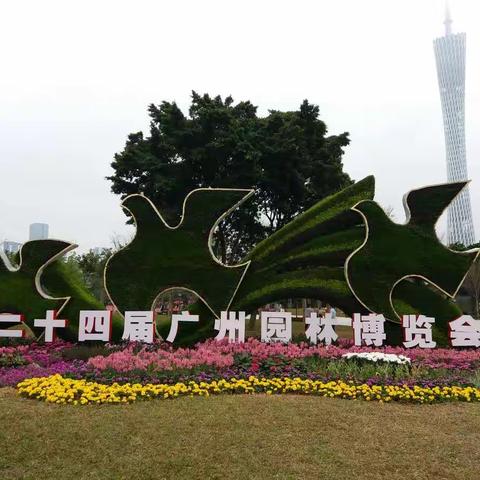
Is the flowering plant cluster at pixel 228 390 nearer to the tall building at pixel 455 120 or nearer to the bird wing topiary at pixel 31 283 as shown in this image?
the bird wing topiary at pixel 31 283

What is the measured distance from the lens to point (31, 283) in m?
11.2

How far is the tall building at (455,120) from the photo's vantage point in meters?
73.6

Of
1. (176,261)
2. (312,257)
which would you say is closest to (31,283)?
(176,261)

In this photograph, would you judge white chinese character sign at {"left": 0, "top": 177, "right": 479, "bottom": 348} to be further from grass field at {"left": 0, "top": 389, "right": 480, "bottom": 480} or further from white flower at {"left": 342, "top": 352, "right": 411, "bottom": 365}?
grass field at {"left": 0, "top": 389, "right": 480, "bottom": 480}

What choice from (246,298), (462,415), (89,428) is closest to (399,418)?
(462,415)

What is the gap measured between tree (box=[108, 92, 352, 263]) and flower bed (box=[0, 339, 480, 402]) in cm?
1003

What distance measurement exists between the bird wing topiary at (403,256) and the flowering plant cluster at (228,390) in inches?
139

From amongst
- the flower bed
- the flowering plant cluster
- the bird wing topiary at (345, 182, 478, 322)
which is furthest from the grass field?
the bird wing topiary at (345, 182, 478, 322)

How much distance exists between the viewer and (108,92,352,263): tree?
1889 centimetres

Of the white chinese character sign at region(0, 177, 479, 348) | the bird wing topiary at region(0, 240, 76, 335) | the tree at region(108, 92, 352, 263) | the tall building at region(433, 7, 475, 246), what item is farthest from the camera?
the tall building at region(433, 7, 475, 246)

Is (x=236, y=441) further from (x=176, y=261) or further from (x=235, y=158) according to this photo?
(x=235, y=158)

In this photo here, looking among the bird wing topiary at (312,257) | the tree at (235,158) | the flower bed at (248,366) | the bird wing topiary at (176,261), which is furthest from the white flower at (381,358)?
the tree at (235,158)

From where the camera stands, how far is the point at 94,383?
7262mm

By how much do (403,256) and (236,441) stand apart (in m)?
7.08
